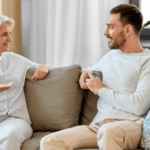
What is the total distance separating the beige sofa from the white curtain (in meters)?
1.00

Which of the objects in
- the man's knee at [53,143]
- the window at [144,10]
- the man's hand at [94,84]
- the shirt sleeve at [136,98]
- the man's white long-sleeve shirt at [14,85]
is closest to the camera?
the man's knee at [53,143]

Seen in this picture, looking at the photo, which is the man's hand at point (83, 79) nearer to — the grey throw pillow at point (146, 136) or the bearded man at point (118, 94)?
the bearded man at point (118, 94)

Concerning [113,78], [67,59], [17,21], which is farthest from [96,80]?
[17,21]

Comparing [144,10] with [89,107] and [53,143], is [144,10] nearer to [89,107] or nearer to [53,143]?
[89,107]

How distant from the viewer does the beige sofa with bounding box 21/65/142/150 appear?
1637mm

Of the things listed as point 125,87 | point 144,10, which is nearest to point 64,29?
point 144,10

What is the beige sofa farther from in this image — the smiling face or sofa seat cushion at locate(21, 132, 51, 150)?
the smiling face

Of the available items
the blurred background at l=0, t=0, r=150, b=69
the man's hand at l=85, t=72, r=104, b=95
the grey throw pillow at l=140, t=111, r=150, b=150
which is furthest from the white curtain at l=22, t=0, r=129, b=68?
the grey throw pillow at l=140, t=111, r=150, b=150

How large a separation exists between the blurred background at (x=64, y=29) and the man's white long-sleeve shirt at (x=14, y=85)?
3.12 feet

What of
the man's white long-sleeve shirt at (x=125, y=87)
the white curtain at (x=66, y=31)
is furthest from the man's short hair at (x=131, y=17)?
the white curtain at (x=66, y=31)

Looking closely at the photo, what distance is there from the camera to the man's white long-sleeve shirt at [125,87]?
137 centimetres

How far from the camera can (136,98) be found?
1.36 m

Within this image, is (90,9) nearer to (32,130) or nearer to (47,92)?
(47,92)

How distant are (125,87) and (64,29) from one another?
1484 mm
